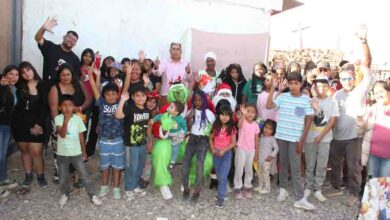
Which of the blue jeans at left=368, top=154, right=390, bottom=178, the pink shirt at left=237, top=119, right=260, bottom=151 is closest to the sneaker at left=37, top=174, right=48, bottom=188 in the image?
the pink shirt at left=237, top=119, right=260, bottom=151

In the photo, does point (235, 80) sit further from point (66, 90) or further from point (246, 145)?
point (66, 90)

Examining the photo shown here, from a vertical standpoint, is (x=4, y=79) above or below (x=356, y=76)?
below

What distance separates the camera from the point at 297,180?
15.5 feet

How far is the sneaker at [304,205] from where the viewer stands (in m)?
4.64

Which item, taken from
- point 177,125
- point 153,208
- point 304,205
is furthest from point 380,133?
point 153,208

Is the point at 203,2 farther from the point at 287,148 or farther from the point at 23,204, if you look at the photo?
the point at 23,204

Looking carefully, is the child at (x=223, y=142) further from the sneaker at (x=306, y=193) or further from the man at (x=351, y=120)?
the man at (x=351, y=120)

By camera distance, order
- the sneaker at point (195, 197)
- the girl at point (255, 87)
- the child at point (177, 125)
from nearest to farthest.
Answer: the sneaker at point (195, 197)
the child at point (177, 125)
the girl at point (255, 87)

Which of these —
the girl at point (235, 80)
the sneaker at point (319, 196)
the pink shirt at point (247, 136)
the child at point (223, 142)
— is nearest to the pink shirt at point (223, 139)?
the child at point (223, 142)

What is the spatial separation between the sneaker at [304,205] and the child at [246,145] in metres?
0.60

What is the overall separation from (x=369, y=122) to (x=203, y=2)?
4153 millimetres

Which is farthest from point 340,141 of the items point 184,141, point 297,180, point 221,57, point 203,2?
point 203,2

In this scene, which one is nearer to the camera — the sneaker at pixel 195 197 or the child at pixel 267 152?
the sneaker at pixel 195 197

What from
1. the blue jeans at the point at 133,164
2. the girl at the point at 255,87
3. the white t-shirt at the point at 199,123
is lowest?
the blue jeans at the point at 133,164
